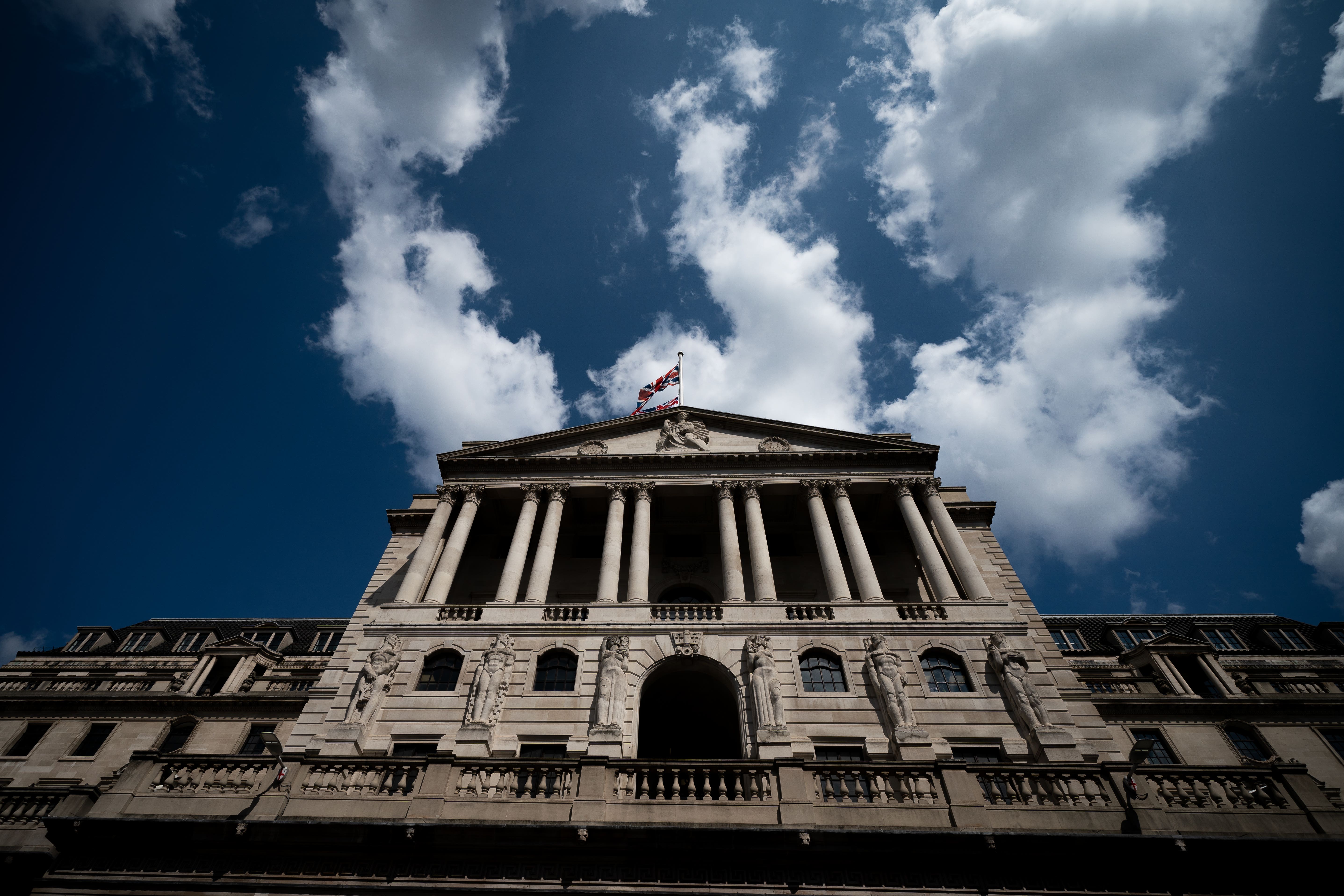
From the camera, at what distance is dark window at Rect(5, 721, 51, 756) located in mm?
37406

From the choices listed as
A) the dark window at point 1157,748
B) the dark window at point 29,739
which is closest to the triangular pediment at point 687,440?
the dark window at point 1157,748

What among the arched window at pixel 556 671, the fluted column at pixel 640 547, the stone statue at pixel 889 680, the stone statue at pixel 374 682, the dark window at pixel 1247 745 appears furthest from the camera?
the dark window at pixel 1247 745

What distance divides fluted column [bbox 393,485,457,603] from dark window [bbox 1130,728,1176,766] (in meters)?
33.7

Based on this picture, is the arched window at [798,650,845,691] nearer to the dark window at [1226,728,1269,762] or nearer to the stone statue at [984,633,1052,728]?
the stone statue at [984,633,1052,728]

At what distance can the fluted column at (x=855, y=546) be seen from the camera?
28.4 metres

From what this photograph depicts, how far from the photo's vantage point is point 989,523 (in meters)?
34.9

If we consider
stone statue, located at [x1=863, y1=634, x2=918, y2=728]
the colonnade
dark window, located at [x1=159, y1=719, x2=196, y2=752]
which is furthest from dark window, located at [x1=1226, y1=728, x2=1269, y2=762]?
dark window, located at [x1=159, y1=719, x2=196, y2=752]

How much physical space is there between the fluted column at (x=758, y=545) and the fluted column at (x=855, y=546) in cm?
355

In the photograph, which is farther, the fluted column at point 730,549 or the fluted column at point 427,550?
the fluted column at point 427,550

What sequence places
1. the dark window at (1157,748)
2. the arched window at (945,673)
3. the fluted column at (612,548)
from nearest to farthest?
1. the arched window at (945,673)
2. the fluted column at (612,548)
3. the dark window at (1157,748)

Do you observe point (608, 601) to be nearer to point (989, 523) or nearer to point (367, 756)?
point (367, 756)

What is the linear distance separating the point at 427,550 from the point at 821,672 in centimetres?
1761

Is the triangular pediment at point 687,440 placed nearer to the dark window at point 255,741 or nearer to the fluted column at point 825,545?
the fluted column at point 825,545

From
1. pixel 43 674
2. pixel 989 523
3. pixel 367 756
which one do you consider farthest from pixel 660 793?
pixel 43 674
